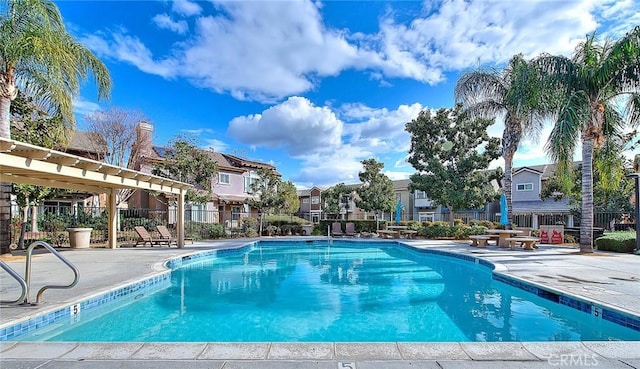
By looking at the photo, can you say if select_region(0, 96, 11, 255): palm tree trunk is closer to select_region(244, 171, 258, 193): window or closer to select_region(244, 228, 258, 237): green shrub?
select_region(244, 228, 258, 237): green shrub

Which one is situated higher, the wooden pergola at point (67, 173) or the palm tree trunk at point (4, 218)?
the wooden pergola at point (67, 173)

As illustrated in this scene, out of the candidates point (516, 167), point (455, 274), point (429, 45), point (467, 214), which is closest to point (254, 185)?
point (429, 45)

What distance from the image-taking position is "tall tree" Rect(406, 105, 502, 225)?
20344 mm

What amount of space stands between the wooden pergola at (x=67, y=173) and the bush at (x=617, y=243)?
17486 millimetres

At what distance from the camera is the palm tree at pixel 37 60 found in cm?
913

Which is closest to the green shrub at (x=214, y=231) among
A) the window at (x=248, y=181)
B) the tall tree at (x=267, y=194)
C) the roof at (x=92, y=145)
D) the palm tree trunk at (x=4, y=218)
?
the tall tree at (x=267, y=194)

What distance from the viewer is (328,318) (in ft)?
20.3

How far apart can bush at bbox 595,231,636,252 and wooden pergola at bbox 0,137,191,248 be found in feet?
57.4

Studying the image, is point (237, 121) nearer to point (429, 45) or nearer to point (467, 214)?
point (429, 45)

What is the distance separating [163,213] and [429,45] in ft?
65.3

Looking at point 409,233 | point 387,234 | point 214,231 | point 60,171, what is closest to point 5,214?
point 60,171

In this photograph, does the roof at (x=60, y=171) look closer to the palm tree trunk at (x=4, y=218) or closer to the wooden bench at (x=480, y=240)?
the palm tree trunk at (x=4, y=218)

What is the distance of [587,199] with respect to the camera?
41.7 feet

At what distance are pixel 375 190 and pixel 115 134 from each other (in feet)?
59.0
